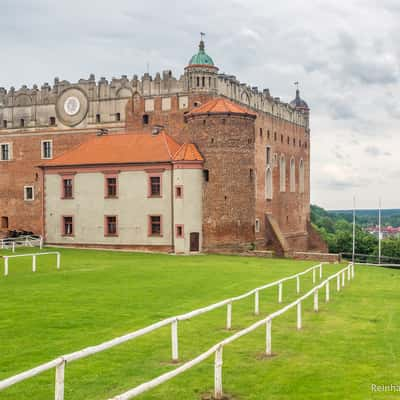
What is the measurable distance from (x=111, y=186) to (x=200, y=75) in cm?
1116

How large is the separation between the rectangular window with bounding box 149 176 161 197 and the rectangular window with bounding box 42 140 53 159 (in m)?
12.7

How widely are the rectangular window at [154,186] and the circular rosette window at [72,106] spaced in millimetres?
11334

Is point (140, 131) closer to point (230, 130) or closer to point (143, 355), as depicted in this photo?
point (230, 130)

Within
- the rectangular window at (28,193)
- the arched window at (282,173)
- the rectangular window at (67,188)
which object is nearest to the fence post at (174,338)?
the rectangular window at (67,188)

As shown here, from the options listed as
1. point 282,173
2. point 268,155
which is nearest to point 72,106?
point 268,155

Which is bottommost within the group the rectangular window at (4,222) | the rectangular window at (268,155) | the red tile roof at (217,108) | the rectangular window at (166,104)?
the rectangular window at (4,222)

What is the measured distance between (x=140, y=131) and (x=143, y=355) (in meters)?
44.8

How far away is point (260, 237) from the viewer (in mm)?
55188

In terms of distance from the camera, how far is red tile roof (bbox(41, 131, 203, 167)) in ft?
165

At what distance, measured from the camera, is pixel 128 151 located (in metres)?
52.8

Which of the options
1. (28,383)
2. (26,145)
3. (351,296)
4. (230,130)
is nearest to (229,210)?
(230,130)

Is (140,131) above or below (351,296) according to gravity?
above

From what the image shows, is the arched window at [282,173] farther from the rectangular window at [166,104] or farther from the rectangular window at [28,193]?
the rectangular window at [28,193]

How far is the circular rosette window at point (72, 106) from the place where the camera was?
58675mm
